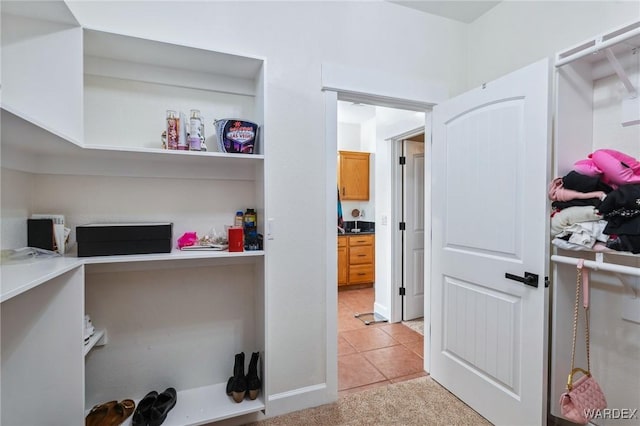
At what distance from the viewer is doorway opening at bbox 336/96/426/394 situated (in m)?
2.48

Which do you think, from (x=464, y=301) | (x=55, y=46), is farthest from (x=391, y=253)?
(x=55, y=46)

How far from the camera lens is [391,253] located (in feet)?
11.2

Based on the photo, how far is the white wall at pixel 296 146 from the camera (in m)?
1.80

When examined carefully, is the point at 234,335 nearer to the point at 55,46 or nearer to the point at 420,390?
the point at 420,390

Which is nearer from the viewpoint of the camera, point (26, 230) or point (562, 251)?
point (26, 230)

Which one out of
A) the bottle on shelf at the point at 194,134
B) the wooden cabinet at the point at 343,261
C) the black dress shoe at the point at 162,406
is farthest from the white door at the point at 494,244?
the wooden cabinet at the point at 343,261

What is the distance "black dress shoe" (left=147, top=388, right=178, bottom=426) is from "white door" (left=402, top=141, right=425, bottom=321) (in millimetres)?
2473

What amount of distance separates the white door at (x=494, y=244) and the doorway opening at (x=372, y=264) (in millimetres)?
537

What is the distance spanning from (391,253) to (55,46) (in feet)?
10.1

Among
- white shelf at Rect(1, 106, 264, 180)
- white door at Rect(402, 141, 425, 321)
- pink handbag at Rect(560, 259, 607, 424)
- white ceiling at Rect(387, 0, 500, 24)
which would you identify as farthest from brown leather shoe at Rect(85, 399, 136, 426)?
white ceiling at Rect(387, 0, 500, 24)

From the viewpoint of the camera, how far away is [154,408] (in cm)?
149

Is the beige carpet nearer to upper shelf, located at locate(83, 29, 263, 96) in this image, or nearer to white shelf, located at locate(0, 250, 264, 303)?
white shelf, located at locate(0, 250, 264, 303)

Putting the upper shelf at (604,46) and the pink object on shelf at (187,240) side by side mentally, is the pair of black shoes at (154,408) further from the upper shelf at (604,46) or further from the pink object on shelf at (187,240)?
the upper shelf at (604,46)

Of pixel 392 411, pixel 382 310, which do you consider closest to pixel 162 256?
pixel 392 411
